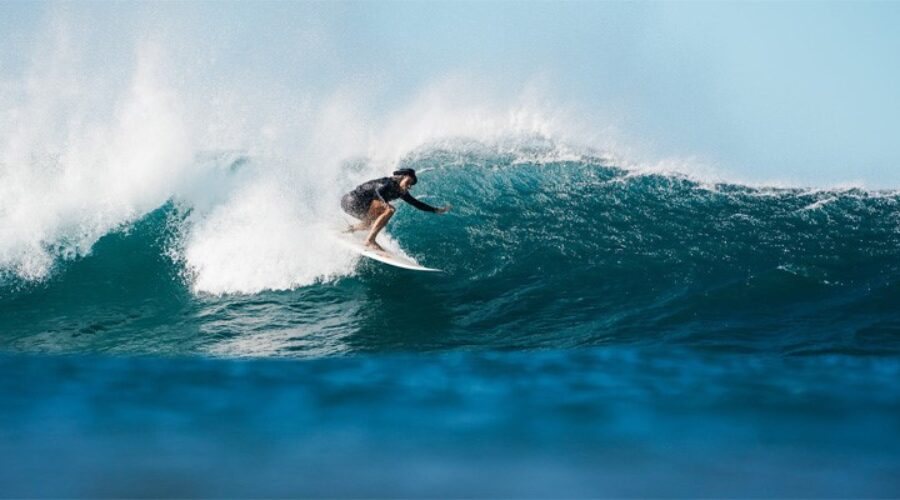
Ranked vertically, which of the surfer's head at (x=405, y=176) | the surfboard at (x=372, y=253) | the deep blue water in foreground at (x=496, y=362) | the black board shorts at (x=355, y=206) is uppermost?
the surfer's head at (x=405, y=176)

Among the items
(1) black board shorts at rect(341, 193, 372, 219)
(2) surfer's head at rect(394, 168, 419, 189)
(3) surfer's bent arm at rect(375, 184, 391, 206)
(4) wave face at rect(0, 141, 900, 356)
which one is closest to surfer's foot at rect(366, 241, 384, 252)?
(4) wave face at rect(0, 141, 900, 356)

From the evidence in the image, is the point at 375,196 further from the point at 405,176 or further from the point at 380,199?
the point at 405,176

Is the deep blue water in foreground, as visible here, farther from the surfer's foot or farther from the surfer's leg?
the surfer's leg

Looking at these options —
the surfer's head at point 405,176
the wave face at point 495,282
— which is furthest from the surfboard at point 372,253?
the surfer's head at point 405,176

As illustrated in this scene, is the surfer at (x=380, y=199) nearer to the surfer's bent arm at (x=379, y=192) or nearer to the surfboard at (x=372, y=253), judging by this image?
the surfer's bent arm at (x=379, y=192)

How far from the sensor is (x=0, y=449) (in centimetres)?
432

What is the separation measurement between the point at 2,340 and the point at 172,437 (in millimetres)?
4002

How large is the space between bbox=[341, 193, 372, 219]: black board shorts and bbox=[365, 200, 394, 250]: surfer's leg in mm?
100

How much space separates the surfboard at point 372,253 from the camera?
9297mm

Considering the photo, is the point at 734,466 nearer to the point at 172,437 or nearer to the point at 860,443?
the point at 860,443

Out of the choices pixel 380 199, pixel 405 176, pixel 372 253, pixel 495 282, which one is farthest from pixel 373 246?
pixel 495 282

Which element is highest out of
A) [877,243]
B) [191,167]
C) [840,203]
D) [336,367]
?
[191,167]

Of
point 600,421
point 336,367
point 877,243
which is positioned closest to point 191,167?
point 336,367

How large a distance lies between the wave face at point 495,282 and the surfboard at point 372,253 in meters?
0.20
